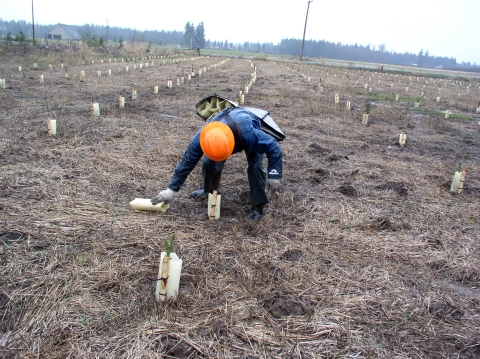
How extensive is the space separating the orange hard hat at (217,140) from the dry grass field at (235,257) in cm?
80

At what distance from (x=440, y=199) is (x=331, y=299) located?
2772mm

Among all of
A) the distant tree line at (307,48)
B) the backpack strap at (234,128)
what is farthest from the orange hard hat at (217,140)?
the distant tree line at (307,48)

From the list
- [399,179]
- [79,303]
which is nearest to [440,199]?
[399,179]

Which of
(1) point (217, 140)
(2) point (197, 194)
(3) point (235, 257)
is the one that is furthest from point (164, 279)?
(2) point (197, 194)

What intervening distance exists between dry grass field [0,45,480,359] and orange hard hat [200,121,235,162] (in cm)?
80

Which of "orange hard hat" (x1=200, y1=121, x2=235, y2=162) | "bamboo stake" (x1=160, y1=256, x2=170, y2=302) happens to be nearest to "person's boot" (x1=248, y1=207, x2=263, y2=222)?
"orange hard hat" (x1=200, y1=121, x2=235, y2=162)

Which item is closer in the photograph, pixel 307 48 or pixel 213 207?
pixel 213 207

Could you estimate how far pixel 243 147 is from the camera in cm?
353

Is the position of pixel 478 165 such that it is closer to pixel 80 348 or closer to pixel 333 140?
pixel 333 140

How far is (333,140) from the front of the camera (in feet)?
24.2

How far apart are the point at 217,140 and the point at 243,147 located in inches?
Answer: 23.5

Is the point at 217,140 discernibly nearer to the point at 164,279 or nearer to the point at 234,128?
the point at 234,128

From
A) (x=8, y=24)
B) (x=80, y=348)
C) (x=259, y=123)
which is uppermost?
(x=8, y=24)

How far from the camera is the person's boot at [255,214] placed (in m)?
3.72
